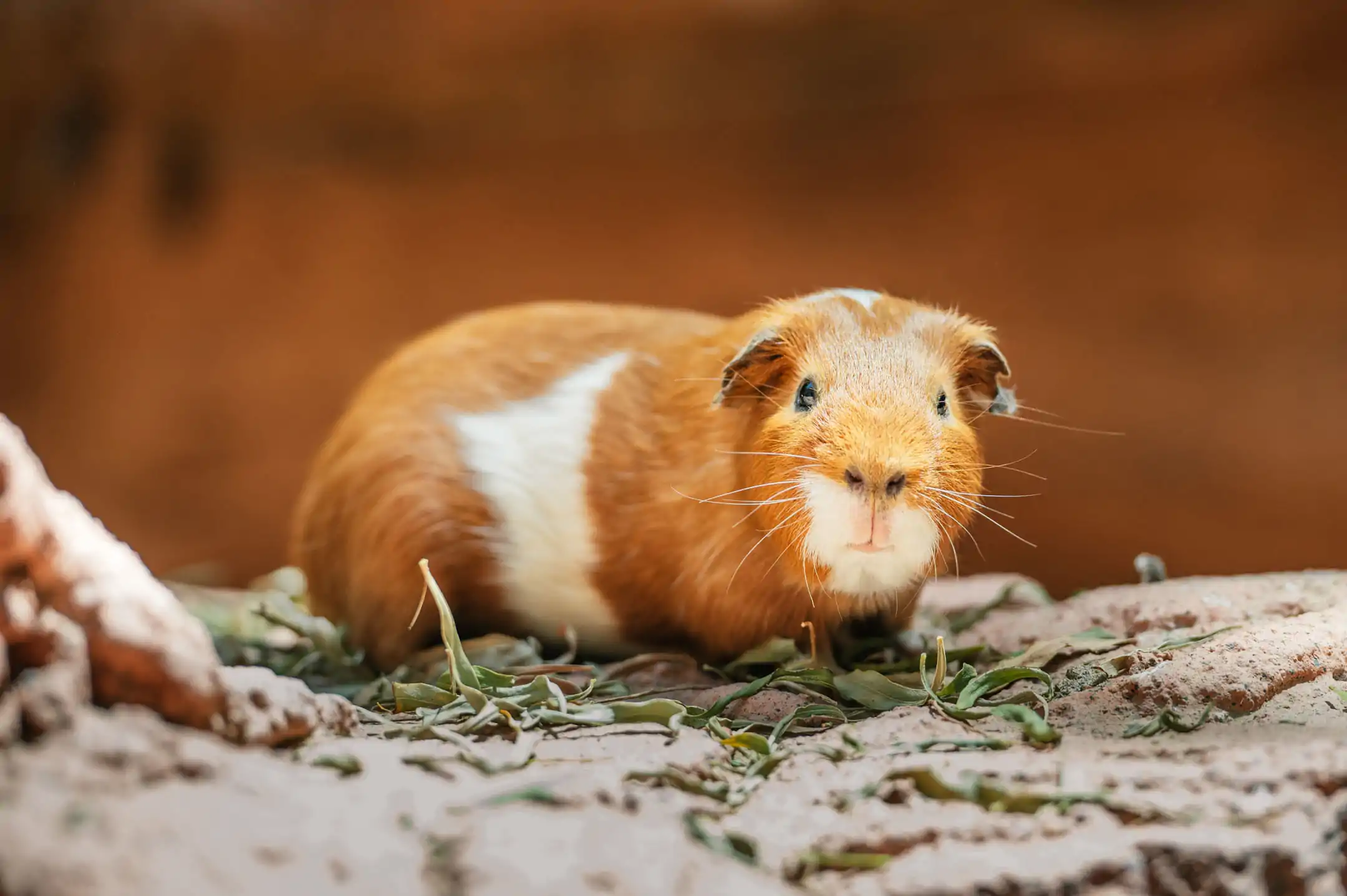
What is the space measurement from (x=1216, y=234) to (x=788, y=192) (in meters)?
1.80

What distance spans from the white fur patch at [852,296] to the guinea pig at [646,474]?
16 millimetres

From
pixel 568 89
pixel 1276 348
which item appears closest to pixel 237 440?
pixel 568 89

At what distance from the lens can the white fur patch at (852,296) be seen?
129 inches

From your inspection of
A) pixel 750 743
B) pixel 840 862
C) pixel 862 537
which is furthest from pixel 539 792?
pixel 862 537

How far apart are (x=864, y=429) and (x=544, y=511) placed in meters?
1.18

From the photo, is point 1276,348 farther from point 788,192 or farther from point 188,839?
point 188,839

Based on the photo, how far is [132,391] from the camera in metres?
5.63

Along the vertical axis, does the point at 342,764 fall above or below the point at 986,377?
below

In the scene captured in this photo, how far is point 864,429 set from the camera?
2.82 metres

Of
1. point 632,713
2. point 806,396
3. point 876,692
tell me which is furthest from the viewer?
point 806,396

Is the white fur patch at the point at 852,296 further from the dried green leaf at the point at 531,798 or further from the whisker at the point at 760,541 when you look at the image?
the dried green leaf at the point at 531,798

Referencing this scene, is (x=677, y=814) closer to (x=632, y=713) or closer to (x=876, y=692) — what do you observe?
(x=632, y=713)

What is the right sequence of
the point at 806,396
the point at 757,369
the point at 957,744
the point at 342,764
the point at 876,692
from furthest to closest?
the point at 757,369 → the point at 806,396 → the point at 876,692 → the point at 957,744 → the point at 342,764

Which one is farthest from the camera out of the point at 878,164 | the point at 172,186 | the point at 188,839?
the point at 172,186
